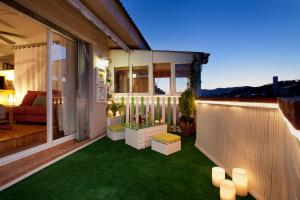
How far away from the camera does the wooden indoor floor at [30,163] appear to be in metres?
2.43

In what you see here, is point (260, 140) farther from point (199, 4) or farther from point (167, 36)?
point (167, 36)

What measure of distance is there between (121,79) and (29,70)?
342 centimetres

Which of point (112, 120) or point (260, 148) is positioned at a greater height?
point (260, 148)

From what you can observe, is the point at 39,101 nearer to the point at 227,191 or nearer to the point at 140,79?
the point at 140,79

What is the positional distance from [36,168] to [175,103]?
420cm

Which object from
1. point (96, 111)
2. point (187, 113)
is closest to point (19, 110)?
point (96, 111)

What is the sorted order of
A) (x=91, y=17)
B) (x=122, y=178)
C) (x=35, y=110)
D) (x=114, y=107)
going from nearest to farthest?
(x=122, y=178)
(x=91, y=17)
(x=35, y=110)
(x=114, y=107)

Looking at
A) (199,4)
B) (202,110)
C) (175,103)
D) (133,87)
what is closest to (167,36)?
(199,4)

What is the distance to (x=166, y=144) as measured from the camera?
344cm

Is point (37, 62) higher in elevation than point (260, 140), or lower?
higher

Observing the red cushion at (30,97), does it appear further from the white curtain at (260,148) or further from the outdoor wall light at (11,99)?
the white curtain at (260,148)

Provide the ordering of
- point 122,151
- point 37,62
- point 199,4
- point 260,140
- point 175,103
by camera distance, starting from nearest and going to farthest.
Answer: point 260,140, point 122,151, point 175,103, point 37,62, point 199,4

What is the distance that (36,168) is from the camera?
8.84ft

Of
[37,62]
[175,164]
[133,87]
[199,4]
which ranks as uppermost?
[199,4]
